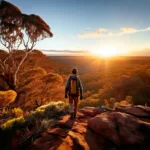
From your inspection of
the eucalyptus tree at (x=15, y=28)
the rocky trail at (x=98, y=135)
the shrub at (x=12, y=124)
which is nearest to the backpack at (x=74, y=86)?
the rocky trail at (x=98, y=135)

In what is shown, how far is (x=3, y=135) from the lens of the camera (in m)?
5.79

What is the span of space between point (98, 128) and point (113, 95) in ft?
88.0

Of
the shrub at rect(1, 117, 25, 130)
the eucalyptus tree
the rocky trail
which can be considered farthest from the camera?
the eucalyptus tree

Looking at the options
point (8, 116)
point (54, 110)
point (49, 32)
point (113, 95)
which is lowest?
point (113, 95)

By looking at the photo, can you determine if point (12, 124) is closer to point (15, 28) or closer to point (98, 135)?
point (98, 135)

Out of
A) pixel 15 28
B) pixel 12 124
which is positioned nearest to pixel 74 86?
pixel 12 124

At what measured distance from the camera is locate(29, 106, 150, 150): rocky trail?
5.18 m

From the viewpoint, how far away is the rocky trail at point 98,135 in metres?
5.18

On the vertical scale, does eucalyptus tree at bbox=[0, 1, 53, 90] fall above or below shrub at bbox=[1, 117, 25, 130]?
above

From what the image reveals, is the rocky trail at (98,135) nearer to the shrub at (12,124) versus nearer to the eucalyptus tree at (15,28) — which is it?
the shrub at (12,124)

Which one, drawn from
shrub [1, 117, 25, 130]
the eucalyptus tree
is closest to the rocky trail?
shrub [1, 117, 25, 130]

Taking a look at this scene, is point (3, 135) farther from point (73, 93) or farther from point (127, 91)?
point (127, 91)

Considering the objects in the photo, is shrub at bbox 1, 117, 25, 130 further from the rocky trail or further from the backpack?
the backpack

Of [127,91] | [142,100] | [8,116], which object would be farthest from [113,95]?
[8,116]
